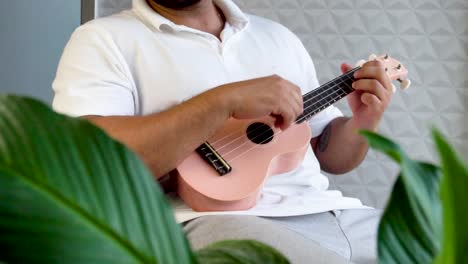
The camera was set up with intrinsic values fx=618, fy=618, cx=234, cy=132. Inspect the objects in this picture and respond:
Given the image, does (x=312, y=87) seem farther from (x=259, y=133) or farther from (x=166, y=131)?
(x=166, y=131)

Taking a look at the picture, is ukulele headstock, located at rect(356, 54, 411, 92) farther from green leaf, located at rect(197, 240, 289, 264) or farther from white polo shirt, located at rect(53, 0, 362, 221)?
green leaf, located at rect(197, 240, 289, 264)

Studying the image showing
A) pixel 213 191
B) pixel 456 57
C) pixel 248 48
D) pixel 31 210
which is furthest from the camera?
pixel 456 57

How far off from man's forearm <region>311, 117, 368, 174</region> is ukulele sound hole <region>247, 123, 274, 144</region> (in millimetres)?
226

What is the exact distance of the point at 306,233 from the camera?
1.00 meters

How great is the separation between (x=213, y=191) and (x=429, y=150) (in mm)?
883

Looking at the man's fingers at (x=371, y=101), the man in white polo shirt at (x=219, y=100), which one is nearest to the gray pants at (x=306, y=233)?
the man in white polo shirt at (x=219, y=100)

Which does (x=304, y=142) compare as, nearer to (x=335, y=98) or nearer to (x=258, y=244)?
(x=335, y=98)

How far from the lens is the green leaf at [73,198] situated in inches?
9.6

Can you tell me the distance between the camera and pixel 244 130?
111 centimetres

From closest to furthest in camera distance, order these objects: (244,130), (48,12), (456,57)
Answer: (244,130), (456,57), (48,12)

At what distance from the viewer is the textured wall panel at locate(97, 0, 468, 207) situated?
1.63 metres

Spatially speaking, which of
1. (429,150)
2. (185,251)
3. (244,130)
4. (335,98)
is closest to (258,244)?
(185,251)

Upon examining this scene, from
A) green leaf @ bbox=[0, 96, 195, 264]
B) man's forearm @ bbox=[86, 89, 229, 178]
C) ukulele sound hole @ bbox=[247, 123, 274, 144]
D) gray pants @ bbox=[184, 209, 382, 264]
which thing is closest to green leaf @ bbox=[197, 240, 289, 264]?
green leaf @ bbox=[0, 96, 195, 264]

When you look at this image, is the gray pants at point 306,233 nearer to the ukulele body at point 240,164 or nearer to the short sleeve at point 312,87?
the ukulele body at point 240,164
